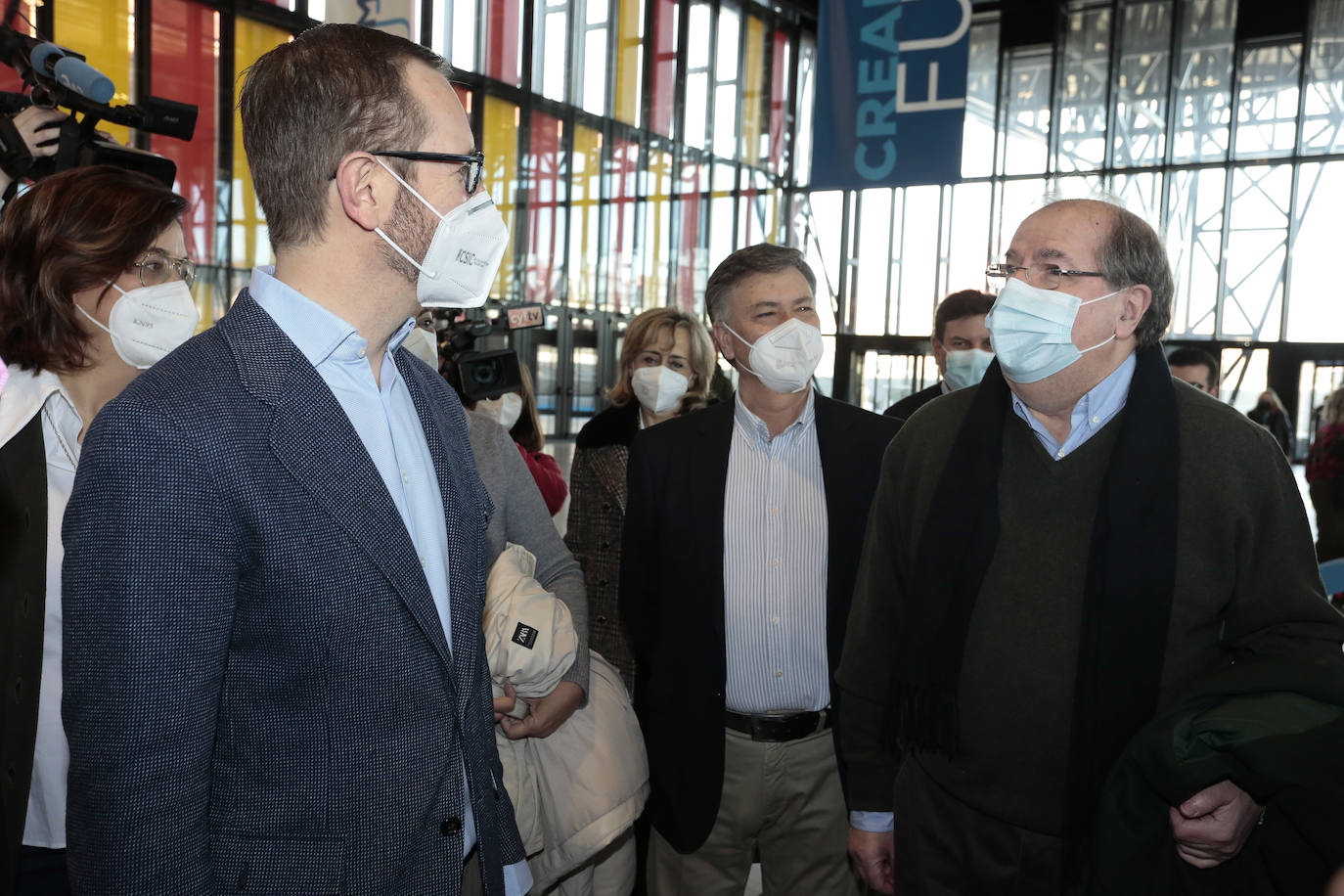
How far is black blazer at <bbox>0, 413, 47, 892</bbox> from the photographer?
59.3 inches

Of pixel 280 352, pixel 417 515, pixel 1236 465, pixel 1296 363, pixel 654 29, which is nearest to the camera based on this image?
pixel 280 352

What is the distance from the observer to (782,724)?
2.32 metres

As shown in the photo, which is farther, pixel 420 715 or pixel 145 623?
pixel 420 715

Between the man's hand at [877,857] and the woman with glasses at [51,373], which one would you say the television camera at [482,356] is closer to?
the woman with glasses at [51,373]

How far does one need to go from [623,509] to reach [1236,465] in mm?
1673

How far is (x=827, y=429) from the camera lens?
2482 millimetres

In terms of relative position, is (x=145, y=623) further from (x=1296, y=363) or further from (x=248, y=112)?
(x=1296, y=363)

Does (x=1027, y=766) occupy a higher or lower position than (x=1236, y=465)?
lower

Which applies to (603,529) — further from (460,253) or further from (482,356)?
(460,253)

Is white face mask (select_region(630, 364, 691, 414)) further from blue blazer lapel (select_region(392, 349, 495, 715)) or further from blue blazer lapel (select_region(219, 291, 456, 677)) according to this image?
A: blue blazer lapel (select_region(219, 291, 456, 677))

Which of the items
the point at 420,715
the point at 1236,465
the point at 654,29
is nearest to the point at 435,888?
the point at 420,715

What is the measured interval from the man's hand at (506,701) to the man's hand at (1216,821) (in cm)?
118

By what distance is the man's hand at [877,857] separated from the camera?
2.00 m

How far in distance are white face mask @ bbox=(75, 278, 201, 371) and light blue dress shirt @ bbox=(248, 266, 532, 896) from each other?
0.68 m
